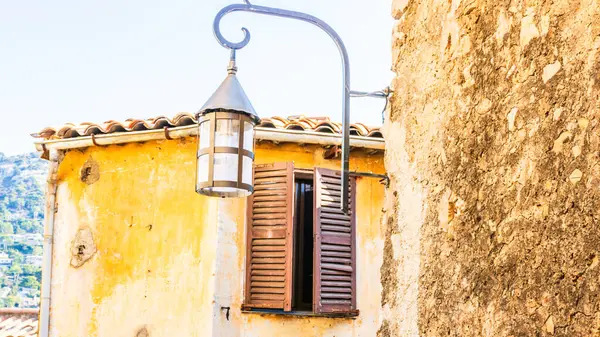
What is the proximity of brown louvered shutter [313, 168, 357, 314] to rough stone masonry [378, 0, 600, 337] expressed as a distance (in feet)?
15.7

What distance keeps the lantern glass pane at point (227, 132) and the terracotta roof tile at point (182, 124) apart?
3.33 meters

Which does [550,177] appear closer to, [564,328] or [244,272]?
[564,328]

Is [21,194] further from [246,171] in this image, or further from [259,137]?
[246,171]

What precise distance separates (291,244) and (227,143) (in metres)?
3.55

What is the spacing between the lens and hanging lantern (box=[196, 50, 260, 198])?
16.3ft

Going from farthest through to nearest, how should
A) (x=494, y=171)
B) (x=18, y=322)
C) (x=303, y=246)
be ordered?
(x=18, y=322), (x=303, y=246), (x=494, y=171)

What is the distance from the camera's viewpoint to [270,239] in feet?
28.1

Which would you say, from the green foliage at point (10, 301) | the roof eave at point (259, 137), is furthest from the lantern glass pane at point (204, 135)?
the green foliage at point (10, 301)

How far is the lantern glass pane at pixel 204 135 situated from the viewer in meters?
5.16

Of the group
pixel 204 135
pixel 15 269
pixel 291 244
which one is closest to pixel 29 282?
pixel 15 269

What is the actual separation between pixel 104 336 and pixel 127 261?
2.89 ft

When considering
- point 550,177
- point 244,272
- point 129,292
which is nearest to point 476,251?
point 550,177

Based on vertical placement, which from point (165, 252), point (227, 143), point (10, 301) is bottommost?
point (10, 301)

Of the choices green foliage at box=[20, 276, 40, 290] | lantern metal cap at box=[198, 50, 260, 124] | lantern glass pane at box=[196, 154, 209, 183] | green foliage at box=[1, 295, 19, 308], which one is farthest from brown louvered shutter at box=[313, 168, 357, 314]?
green foliage at box=[20, 276, 40, 290]
